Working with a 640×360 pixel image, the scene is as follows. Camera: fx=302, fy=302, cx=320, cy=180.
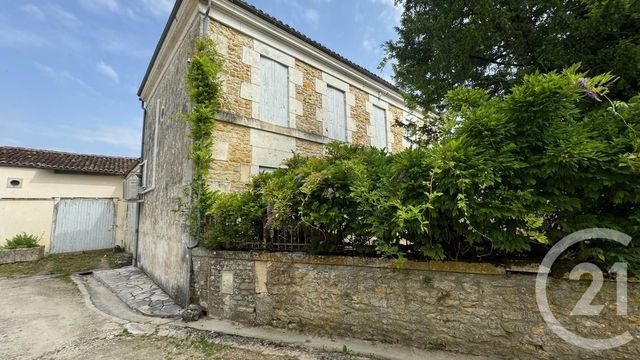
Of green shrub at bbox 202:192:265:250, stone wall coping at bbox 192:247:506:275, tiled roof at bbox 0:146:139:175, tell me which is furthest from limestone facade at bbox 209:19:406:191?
tiled roof at bbox 0:146:139:175

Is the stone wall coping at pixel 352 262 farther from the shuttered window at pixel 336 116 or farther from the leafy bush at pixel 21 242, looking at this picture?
the leafy bush at pixel 21 242

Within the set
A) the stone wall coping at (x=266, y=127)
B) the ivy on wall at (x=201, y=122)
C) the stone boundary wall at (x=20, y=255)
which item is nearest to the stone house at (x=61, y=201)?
the stone boundary wall at (x=20, y=255)

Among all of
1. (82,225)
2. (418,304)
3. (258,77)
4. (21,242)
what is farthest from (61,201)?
(418,304)

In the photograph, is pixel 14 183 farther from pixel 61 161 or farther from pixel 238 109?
pixel 238 109

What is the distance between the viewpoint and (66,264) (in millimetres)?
10680

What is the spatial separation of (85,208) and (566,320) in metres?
16.6

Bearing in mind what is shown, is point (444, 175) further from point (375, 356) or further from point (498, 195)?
point (375, 356)

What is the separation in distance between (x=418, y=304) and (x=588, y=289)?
161 centimetres

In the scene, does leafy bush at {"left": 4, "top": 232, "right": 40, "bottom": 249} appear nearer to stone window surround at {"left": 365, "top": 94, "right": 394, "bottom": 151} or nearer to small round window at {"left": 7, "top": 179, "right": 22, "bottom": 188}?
small round window at {"left": 7, "top": 179, "right": 22, "bottom": 188}

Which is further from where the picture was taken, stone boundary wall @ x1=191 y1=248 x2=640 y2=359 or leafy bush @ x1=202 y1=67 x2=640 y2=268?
stone boundary wall @ x1=191 y1=248 x2=640 y2=359

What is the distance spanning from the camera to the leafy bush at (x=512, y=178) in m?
2.68

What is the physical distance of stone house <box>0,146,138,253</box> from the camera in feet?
39.9

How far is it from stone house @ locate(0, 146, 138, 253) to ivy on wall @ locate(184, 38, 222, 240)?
28.9 ft

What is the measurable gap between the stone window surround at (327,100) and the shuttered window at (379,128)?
1125 mm
